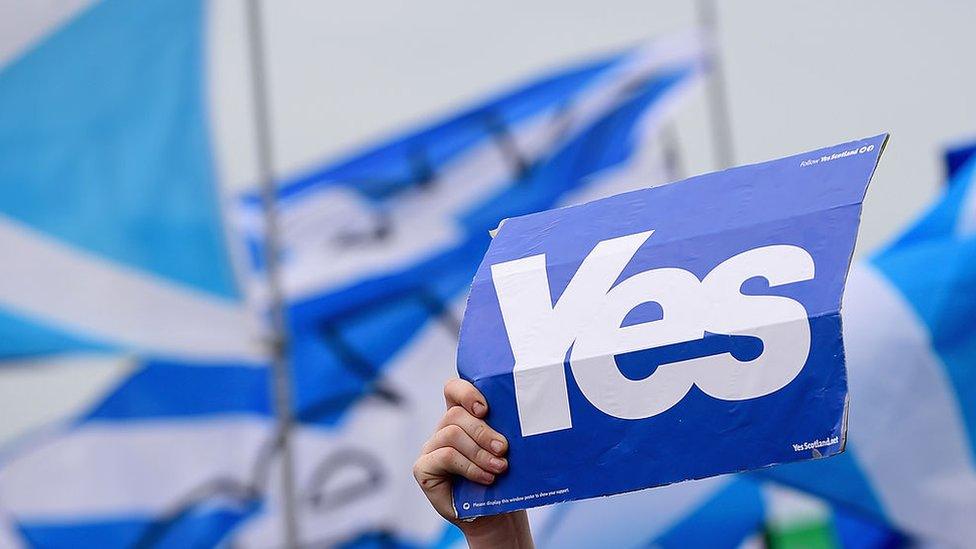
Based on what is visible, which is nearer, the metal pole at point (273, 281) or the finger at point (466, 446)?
the finger at point (466, 446)

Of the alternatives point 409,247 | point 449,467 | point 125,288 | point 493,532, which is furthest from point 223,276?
point 449,467

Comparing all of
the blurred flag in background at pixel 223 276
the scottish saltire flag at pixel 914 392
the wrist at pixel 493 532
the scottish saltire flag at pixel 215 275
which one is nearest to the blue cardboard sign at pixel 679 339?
the wrist at pixel 493 532

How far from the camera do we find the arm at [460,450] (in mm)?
1551

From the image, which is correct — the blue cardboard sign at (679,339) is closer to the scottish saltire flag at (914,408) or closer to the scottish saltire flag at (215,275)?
the scottish saltire flag at (914,408)

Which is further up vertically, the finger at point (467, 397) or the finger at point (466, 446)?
the finger at point (467, 397)

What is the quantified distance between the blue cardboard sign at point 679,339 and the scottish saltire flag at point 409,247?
4274 millimetres

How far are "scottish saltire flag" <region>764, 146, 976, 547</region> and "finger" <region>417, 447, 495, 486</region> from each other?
1758 mm

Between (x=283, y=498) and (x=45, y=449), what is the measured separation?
3.28ft

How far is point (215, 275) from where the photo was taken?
5707 millimetres

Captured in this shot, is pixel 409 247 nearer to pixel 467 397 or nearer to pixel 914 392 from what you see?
pixel 914 392

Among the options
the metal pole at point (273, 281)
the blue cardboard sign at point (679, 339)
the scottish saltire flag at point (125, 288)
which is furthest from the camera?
the metal pole at point (273, 281)

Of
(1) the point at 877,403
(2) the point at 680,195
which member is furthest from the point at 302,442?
(2) the point at 680,195

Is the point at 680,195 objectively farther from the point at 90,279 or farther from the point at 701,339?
the point at 90,279

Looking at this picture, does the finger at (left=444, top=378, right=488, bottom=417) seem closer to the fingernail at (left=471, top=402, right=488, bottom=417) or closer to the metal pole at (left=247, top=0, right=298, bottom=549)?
the fingernail at (left=471, top=402, right=488, bottom=417)
